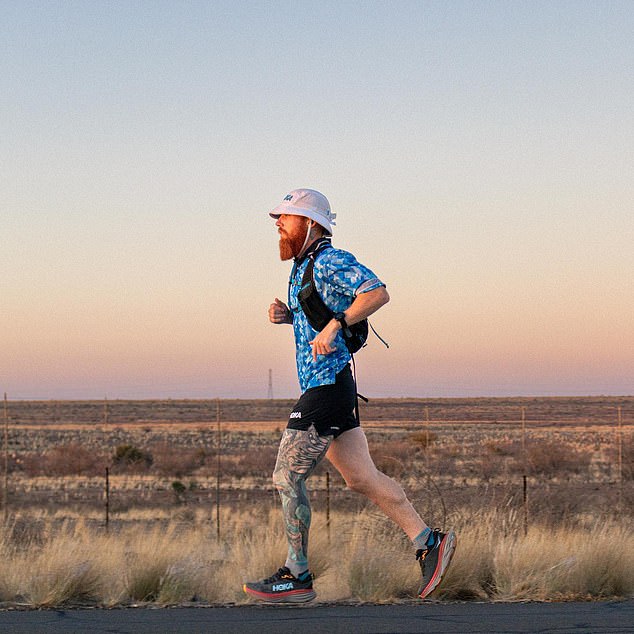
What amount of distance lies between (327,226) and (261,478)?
36.4m

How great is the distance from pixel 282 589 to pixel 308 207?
2.19 metres

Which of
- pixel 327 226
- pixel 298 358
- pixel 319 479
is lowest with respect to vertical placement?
pixel 319 479

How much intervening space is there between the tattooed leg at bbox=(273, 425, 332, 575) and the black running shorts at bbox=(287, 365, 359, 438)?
0.14ft

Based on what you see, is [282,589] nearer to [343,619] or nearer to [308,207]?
[343,619]

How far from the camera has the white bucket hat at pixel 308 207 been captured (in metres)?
6.78

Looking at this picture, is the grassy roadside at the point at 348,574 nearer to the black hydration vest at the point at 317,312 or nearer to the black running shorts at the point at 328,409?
the black running shorts at the point at 328,409

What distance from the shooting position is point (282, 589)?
255 inches

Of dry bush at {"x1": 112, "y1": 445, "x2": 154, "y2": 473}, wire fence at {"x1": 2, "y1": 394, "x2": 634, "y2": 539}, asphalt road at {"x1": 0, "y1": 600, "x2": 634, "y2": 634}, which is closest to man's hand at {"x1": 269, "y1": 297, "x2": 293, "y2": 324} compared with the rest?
asphalt road at {"x1": 0, "y1": 600, "x2": 634, "y2": 634}

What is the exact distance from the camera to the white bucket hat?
678cm

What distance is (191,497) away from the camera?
3456 centimetres

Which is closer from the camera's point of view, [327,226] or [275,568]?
[327,226]

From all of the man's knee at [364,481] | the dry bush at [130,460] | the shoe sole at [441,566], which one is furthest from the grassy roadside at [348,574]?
the dry bush at [130,460]

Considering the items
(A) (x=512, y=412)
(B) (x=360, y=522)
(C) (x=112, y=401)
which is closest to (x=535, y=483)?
(B) (x=360, y=522)

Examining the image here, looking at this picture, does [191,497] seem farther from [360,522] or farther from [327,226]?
[327,226]
